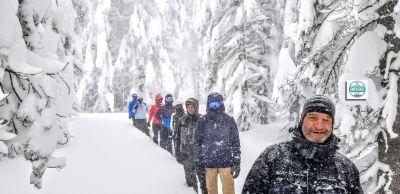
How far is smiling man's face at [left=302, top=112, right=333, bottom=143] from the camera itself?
130 inches

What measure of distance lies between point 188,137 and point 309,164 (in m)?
6.99

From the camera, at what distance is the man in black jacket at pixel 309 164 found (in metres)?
3.23

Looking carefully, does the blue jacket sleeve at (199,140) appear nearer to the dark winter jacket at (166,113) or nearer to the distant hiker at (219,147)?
the distant hiker at (219,147)

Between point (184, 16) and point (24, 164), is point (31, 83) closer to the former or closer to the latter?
point (24, 164)

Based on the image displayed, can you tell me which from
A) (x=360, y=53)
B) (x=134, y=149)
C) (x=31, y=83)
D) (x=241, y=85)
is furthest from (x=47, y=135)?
(x=241, y=85)

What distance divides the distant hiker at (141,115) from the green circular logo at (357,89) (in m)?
12.6

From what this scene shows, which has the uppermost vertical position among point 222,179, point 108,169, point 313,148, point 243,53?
point 243,53

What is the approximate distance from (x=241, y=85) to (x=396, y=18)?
10.9m

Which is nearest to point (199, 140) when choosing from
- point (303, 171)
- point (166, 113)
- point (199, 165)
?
point (199, 165)

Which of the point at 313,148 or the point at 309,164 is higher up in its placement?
the point at 313,148

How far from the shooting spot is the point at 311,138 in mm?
3307

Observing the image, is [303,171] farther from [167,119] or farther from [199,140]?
[167,119]

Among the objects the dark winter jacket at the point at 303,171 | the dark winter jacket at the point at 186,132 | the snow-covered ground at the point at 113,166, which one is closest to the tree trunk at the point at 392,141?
the dark winter jacket at the point at 303,171

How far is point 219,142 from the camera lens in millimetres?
7770
